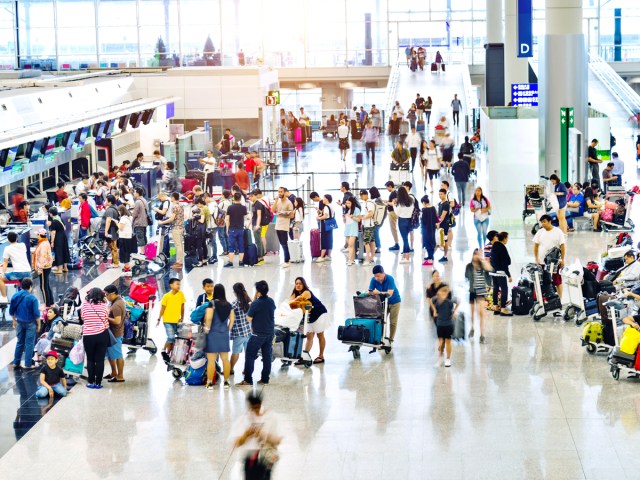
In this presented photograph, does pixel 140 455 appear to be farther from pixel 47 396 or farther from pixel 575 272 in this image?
pixel 575 272

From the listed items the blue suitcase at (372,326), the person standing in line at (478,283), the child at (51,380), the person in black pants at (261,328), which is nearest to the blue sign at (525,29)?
the person standing in line at (478,283)

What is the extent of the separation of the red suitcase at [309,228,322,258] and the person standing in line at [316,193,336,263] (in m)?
0.08

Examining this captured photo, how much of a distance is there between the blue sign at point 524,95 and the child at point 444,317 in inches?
968

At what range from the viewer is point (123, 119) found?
1388 inches

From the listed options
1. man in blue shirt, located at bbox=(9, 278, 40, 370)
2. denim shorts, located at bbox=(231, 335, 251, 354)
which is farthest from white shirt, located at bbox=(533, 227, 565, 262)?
man in blue shirt, located at bbox=(9, 278, 40, 370)

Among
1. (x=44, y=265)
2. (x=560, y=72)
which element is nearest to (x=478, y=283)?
(x=44, y=265)

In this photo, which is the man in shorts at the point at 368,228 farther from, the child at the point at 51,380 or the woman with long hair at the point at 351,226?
the child at the point at 51,380

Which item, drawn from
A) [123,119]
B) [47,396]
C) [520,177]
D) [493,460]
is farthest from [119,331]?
[123,119]

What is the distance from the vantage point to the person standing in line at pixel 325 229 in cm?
2153

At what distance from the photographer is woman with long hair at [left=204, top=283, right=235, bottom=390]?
14.1 meters

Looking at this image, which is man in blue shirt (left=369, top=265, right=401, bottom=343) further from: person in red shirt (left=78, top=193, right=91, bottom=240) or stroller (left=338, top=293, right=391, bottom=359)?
person in red shirt (left=78, top=193, right=91, bottom=240)

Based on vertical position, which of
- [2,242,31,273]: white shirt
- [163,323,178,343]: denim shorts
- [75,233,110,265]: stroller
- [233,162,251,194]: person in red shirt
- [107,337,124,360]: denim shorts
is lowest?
[107,337,124,360]: denim shorts

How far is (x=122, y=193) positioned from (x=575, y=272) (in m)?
11.1

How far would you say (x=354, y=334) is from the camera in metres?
15.3
